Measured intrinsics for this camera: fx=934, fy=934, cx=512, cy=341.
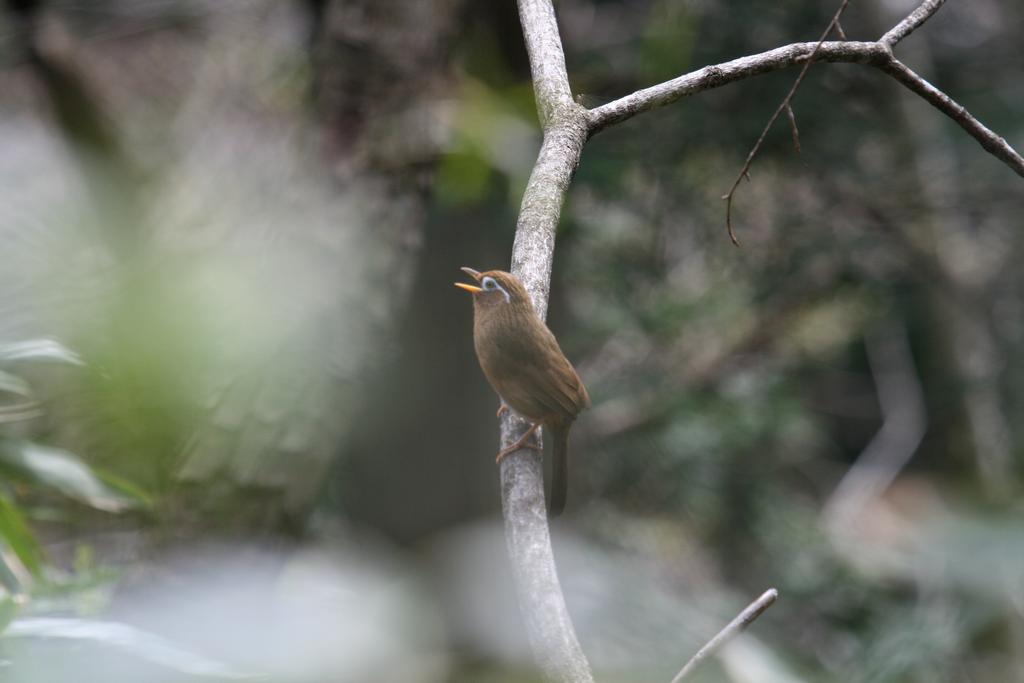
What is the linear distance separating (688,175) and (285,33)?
1878 mm

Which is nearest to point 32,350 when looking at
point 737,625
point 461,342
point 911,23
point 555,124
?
point 555,124

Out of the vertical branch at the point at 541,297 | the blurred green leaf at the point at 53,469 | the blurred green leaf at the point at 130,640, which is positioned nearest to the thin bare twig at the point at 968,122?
the vertical branch at the point at 541,297

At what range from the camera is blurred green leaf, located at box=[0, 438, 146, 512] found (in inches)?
72.2

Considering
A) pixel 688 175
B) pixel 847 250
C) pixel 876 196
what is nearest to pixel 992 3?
pixel 876 196

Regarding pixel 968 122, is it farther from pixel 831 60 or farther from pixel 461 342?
pixel 461 342

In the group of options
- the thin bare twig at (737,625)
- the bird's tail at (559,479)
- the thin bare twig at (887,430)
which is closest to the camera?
the thin bare twig at (737,625)

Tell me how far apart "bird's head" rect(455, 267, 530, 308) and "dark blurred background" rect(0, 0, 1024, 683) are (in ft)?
1.28

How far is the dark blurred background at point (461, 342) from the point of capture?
5.23ft

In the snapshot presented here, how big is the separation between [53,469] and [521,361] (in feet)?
3.11

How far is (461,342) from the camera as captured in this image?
359 cm

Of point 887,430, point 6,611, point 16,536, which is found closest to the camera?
point 6,611

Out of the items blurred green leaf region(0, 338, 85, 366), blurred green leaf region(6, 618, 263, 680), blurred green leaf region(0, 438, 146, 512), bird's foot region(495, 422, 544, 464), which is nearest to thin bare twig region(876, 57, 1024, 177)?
bird's foot region(495, 422, 544, 464)

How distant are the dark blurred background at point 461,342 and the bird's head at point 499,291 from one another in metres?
0.39

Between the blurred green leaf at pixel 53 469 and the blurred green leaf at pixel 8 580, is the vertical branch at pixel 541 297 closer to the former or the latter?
the blurred green leaf at pixel 53 469
